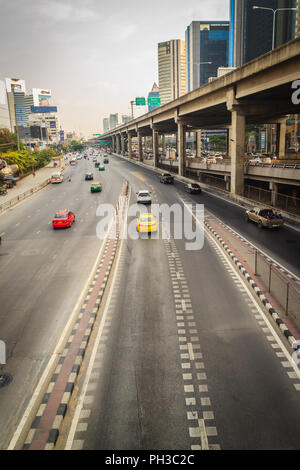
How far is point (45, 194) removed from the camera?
56.3 meters

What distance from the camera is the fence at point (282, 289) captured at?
1362 cm

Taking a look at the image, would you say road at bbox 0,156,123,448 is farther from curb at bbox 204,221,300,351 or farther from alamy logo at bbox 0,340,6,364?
curb at bbox 204,221,300,351

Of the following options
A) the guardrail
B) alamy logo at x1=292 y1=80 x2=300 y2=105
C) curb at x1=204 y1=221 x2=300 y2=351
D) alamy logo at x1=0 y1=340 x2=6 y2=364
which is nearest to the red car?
the guardrail

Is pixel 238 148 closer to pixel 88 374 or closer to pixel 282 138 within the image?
pixel 282 138

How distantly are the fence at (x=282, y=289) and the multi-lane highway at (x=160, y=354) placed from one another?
1084 millimetres

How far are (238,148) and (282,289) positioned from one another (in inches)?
1239

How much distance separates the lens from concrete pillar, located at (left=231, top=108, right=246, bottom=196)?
1711 inches

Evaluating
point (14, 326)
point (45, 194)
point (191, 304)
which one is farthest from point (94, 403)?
point (45, 194)

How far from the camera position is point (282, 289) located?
16094mm

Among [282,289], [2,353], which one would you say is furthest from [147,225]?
[2,353]

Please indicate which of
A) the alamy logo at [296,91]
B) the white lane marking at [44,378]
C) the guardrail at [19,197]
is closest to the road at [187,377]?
the white lane marking at [44,378]

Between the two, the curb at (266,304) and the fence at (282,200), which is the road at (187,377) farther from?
the fence at (282,200)

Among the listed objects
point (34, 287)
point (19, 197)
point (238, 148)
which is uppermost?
point (238, 148)

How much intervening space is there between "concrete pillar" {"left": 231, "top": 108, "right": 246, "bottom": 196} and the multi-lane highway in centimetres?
2321
